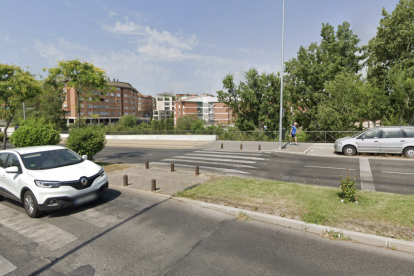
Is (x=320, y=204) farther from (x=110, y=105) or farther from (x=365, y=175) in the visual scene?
(x=110, y=105)

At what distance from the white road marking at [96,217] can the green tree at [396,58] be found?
21.8 meters

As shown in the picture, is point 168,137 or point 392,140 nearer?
point 392,140

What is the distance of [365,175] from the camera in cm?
953

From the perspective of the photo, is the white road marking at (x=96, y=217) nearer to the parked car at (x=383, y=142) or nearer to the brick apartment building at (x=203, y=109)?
the parked car at (x=383, y=142)

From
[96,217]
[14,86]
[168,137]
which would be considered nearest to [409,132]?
[96,217]

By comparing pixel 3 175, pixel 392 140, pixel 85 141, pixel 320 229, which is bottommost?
pixel 320 229

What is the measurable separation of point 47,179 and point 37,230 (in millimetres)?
1172

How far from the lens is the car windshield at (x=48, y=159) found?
6.45 metres

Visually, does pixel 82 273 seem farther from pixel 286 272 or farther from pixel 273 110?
pixel 273 110

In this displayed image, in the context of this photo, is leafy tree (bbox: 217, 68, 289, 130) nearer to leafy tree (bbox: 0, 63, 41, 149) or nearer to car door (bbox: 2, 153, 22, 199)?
leafy tree (bbox: 0, 63, 41, 149)

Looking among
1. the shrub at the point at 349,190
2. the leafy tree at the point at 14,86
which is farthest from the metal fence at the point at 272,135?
the leafy tree at the point at 14,86

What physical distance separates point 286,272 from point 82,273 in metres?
3.05

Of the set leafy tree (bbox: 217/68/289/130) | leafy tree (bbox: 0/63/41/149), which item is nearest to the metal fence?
leafy tree (bbox: 217/68/289/130)

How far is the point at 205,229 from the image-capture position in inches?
200
